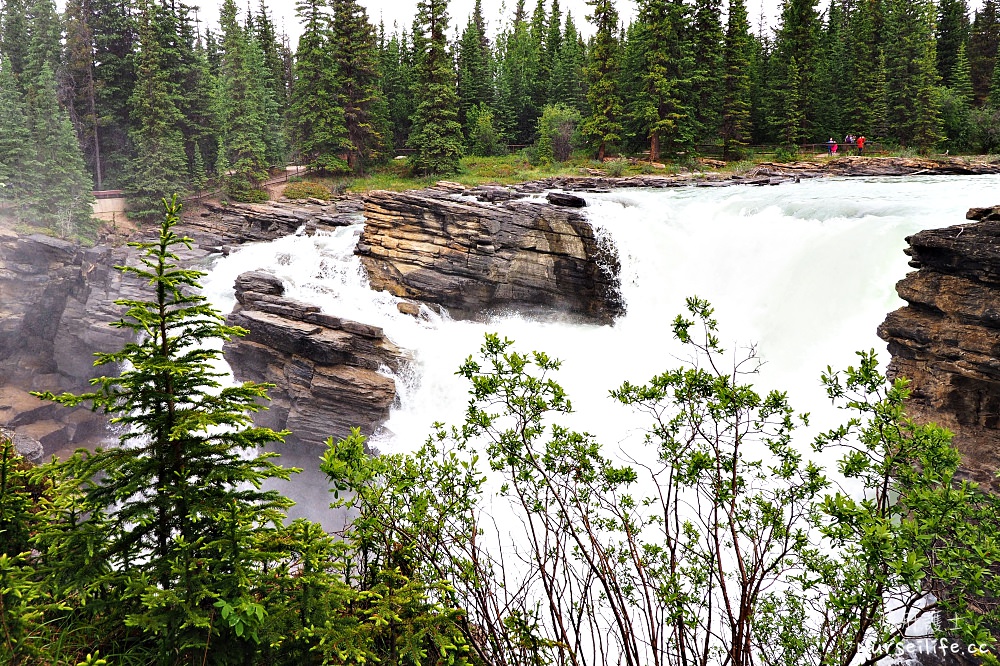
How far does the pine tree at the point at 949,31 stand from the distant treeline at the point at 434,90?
0.14m

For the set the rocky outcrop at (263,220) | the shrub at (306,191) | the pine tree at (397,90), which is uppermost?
the pine tree at (397,90)

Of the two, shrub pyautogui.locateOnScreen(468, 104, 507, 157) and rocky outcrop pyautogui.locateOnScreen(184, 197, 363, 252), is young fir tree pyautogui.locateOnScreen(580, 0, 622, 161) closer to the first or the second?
shrub pyautogui.locateOnScreen(468, 104, 507, 157)

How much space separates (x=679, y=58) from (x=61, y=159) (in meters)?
39.7

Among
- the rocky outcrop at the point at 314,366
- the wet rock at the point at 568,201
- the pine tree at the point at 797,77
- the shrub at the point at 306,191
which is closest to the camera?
the rocky outcrop at the point at 314,366

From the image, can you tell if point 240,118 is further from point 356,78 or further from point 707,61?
point 707,61

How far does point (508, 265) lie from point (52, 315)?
18.3m

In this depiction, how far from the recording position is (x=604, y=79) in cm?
4159

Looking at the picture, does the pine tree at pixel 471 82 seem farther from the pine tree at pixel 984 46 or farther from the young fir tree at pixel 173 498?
the young fir tree at pixel 173 498

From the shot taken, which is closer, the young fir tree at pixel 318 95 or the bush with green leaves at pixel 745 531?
the bush with green leaves at pixel 745 531

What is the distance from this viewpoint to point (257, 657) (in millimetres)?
3484

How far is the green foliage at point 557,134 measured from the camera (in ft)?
145

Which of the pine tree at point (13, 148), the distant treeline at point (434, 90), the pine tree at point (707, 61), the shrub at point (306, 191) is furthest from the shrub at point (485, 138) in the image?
the pine tree at point (13, 148)

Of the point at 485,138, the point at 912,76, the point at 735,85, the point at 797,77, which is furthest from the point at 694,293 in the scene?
the point at 912,76

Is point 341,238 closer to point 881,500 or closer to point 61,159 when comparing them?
point 61,159
